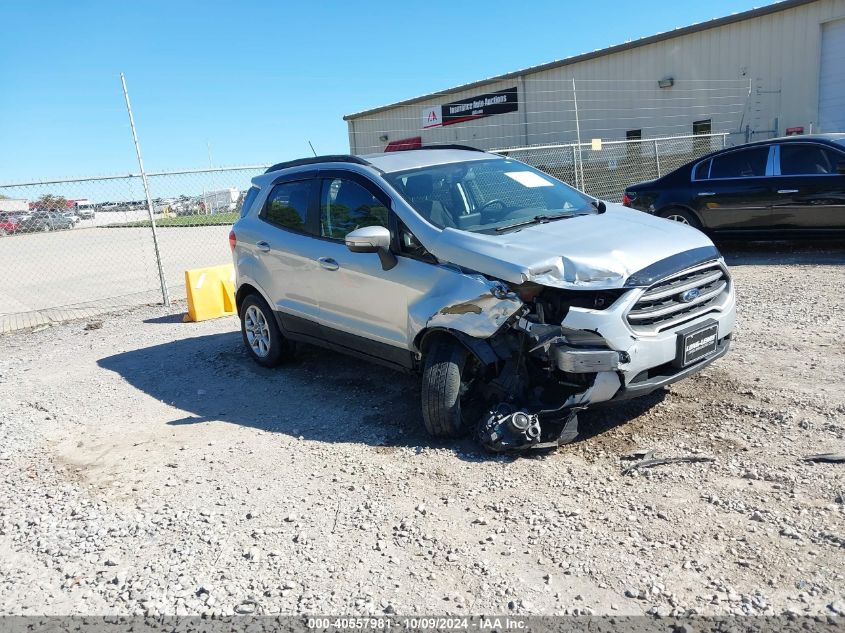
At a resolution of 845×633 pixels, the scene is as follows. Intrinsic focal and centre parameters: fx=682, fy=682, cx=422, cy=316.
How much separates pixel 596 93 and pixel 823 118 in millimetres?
7462

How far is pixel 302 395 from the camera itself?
5.66 metres

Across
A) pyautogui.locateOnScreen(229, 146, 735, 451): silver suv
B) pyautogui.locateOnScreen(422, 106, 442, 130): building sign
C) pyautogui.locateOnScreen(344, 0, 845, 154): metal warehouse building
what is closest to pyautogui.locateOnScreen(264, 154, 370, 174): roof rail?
pyautogui.locateOnScreen(229, 146, 735, 451): silver suv

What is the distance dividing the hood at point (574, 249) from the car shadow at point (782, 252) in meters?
5.42

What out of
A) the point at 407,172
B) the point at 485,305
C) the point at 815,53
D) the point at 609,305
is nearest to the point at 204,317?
the point at 407,172

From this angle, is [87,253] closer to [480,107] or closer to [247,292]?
[247,292]

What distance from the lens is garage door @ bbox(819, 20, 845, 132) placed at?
17.6 m

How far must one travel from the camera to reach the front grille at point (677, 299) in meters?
3.88

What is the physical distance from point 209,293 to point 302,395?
389 cm

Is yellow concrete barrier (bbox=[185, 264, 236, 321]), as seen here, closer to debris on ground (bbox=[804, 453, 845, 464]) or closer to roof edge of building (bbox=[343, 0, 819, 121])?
debris on ground (bbox=[804, 453, 845, 464])

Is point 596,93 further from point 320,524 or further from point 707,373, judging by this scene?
point 320,524

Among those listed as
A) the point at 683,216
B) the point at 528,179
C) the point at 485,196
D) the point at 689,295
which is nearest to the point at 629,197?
the point at 683,216

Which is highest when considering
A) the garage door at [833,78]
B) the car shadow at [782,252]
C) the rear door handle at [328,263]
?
the garage door at [833,78]

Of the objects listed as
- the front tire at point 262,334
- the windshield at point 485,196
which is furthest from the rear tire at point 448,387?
the front tire at point 262,334

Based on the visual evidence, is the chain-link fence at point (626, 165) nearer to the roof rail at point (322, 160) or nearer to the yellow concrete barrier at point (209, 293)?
the yellow concrete barrier at point (209, 293)
